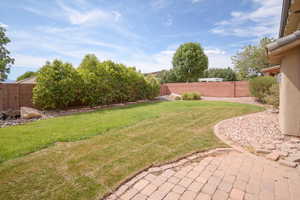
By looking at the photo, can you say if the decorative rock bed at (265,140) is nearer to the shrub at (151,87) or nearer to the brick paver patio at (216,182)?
the brick paver patio at (216,182)

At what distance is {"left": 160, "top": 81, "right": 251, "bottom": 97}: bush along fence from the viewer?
1564 cm

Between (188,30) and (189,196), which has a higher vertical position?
(188,30)

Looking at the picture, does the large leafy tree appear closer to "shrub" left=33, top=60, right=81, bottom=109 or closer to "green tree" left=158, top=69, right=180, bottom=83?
"green tree" left=158, top=69, right=180, bottom=83

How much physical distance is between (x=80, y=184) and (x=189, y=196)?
1607 mm

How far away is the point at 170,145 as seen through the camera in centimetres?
354

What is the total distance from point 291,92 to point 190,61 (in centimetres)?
2170

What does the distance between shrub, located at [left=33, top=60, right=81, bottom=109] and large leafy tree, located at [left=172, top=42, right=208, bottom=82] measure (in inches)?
784

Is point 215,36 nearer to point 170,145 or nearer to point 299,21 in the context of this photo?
point 299,21

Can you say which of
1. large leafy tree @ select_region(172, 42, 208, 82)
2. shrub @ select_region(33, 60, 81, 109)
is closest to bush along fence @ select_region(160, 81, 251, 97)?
large leafy tree @ select_region(172, 42, 208, 82)

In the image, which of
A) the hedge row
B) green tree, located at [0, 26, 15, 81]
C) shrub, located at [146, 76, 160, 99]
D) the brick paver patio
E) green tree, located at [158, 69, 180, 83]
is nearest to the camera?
the brick paver patio

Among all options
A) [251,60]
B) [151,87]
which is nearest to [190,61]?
[251,60]

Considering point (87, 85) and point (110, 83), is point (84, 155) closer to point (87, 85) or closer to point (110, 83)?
point (87, 85)

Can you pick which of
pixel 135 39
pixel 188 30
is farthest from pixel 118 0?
pixel 188 30

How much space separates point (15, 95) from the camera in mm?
8250
